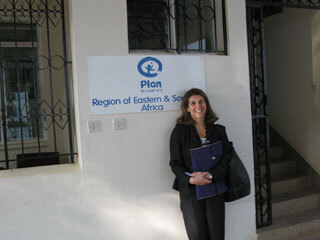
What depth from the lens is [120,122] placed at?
2.86m

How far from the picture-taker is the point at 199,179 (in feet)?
8.55

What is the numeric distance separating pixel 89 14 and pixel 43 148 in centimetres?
296

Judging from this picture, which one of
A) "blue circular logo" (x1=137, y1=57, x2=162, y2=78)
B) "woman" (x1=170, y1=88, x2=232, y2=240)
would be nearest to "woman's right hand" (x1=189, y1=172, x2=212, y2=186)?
"woman" (x1=170, y1=88, x2=232, y2=240)

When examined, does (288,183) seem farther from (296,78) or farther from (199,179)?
(199,179)

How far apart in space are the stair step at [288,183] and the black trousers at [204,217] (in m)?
1.75

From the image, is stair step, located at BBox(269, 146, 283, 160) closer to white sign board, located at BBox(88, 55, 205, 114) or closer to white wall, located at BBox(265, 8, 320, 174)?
white wall, located at BBox(265, 8, 320, 174)

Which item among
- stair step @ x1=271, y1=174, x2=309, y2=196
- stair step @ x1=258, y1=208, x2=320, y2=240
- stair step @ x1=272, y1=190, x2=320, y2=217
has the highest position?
stair step @ x1=271, y1=174, x2=309, y2=196

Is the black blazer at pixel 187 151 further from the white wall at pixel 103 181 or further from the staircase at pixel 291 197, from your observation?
the staircase at pixel 291 197

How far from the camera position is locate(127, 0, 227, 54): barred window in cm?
314

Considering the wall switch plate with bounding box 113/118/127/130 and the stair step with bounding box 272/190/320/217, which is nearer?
the wall switch plate with bounding box 113/118/127/130

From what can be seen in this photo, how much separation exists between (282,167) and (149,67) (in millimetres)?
2675

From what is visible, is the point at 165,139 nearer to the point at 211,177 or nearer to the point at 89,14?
the point at 211,177

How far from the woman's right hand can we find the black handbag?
231 mm

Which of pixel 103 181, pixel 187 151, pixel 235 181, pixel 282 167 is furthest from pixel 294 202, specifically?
pixel 103 181
